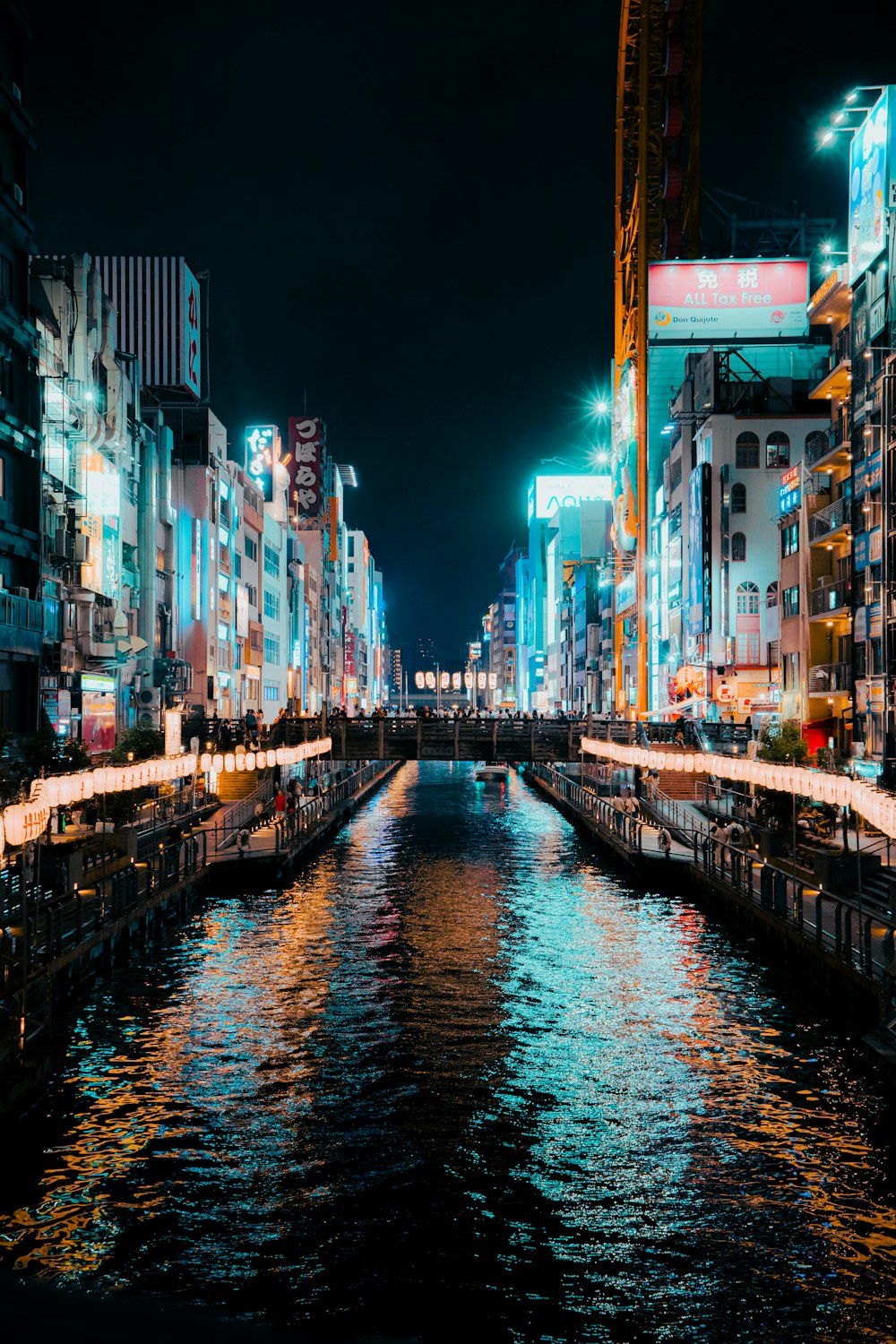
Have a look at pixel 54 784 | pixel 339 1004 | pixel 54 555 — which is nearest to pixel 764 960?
pixel 339 1004

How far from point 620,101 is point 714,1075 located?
368ft

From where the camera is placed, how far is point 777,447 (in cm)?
9288

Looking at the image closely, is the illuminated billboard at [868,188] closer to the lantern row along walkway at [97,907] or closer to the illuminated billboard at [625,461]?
the lantern row along walkway at [97,907]

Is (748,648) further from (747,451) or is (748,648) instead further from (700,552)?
(747,451)

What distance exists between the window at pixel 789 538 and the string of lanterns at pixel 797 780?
16.3m

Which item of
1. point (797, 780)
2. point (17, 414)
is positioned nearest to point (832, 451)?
point (797, 780)

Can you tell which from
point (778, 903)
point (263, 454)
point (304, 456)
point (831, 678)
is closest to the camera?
point (778, 903)

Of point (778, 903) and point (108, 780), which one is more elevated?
point (108, 780)

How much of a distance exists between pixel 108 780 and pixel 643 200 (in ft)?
311

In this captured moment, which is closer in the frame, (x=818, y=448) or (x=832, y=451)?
(x=832, y=451)

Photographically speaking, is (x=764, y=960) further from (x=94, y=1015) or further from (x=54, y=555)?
(x=54, y=555)

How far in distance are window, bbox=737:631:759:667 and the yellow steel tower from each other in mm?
22602

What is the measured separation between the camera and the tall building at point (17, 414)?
5306cm

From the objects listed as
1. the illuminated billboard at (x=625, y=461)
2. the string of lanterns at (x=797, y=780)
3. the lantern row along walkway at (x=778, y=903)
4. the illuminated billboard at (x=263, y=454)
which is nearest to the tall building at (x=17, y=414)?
the lantern row along walkway at (x=778, y=903)
